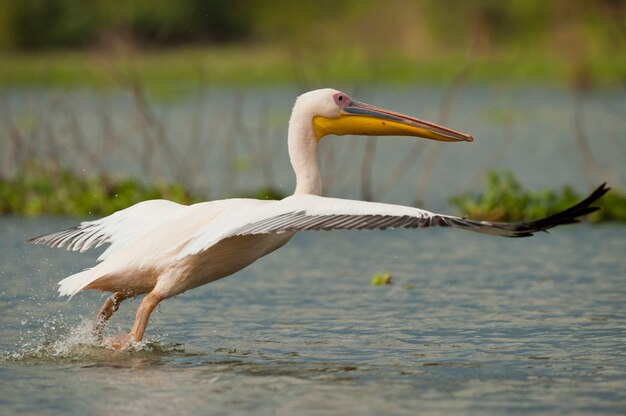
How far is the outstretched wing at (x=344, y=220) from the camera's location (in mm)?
5773

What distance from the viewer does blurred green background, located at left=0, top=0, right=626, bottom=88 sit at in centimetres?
3188

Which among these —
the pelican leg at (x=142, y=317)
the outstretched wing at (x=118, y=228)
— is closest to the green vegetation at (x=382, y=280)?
the outstretched wing at (x=118, y=228)

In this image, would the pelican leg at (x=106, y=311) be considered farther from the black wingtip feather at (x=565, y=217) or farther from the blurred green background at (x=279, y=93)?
the blurred green background at (x=279, y=93)

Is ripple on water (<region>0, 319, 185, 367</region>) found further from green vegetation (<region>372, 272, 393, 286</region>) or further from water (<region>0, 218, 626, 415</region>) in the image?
green vegetation (<region>372, 272, 393, 286</region>)

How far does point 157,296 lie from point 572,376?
2.13m

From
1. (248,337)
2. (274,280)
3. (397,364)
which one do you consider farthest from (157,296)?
(274,280)

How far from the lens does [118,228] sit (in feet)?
23.0

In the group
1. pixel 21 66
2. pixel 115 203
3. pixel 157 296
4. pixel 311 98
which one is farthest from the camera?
pixel 21 66

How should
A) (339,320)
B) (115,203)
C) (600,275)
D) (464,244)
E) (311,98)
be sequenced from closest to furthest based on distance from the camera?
(311,98), (339,320), (600,275), (464,244), (115,203)

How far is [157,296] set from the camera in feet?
21.7

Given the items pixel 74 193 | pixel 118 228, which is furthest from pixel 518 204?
pixel 118 228

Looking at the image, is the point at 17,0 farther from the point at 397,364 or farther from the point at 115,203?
the point at 397,364

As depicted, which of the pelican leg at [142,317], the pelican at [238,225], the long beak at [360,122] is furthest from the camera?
the long beak at [360,122]

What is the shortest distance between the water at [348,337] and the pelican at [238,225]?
376 millimetres
